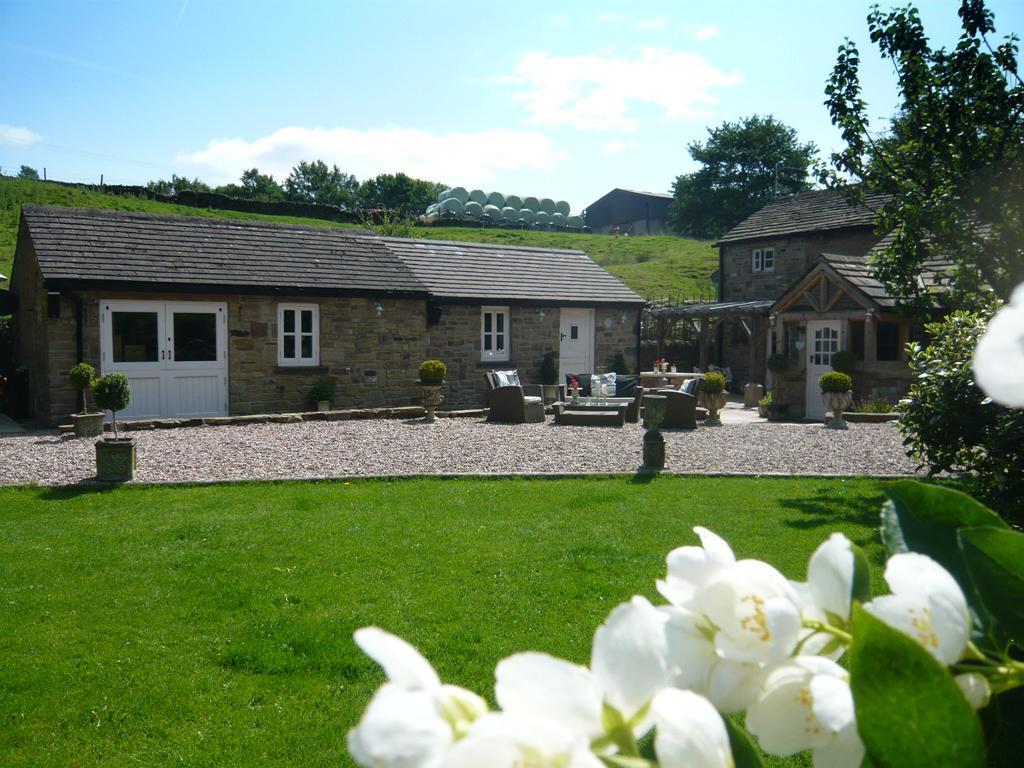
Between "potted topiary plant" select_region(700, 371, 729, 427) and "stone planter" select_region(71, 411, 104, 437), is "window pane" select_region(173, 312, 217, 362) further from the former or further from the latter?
"potted topiary plant" select_region(700, 371, 729, 427)

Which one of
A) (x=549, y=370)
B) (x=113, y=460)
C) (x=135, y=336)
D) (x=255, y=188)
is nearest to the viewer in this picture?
(x=113, y=460)

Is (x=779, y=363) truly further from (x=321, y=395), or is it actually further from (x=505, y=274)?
(x=321, y=395)

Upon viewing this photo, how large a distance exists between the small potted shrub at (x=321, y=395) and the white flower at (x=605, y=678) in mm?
17821

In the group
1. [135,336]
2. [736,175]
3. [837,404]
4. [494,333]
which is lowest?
[837,404]

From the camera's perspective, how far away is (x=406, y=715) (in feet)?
1.42

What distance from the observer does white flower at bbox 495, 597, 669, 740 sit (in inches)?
18.2

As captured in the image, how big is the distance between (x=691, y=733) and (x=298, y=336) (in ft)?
60.7

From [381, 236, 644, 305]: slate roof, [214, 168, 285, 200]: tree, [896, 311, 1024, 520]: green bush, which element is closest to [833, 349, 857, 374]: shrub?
[381, 236, 644, 305]: slate roof

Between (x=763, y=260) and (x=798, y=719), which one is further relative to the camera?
(x=763, y=260)

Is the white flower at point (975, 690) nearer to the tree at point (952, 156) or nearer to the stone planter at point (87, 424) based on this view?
the tree at point (952, 156)

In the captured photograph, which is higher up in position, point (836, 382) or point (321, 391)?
point (836, 382)

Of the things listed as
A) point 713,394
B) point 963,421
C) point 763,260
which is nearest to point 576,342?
point 713,394

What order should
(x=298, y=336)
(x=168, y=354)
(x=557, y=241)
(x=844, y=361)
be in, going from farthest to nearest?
1. (x=557, y=241)
2. (x=844, y=361)
3. (x=298, y=336)
4. (x=168, y=354)

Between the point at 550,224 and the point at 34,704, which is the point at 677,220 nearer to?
the point at 550,224
